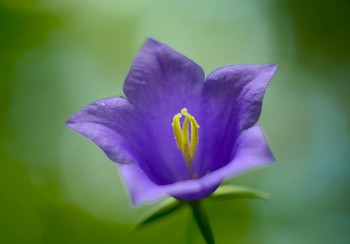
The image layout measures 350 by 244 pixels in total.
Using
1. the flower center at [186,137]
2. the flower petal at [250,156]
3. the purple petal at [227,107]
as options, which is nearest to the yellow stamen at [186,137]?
the flower center at [186,137]

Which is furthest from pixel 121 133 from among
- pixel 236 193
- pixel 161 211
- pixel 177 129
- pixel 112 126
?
pixel 236 193

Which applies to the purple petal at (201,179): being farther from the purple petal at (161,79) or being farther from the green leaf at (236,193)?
the purple petal at (161,79)

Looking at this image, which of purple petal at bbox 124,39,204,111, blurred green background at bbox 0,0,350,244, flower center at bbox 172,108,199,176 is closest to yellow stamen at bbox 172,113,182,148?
flower center at bbox 172,108,199,176

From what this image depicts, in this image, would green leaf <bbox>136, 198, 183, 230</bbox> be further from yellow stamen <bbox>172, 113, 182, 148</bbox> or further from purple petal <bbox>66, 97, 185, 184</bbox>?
yellow stamen <bbox>172, 113, 182, 148</bbox>

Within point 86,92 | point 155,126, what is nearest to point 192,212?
point 155,126

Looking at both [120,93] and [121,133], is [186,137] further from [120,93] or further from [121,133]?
[120,93]

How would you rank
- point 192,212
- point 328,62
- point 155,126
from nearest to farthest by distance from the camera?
1. point 192,212
2. point 155,126
3. point 328,62

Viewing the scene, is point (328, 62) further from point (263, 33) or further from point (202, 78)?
point (202, 78)
